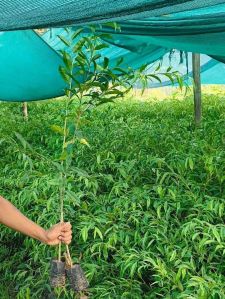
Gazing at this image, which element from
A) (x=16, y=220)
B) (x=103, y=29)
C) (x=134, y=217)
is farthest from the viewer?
(x=103, y=29)

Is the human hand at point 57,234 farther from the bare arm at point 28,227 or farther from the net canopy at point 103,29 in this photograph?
the net canopy at point 103,29

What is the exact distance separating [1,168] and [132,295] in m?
1.68

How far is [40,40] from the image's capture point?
128 inches

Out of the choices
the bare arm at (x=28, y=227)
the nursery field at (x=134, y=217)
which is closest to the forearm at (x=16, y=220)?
the bare arm at (x=28, y=227)

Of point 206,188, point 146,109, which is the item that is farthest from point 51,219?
point 146,109

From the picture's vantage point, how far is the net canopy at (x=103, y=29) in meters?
1.49

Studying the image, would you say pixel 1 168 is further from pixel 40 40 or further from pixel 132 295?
pixel 132 295

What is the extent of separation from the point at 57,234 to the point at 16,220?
13 centimetres

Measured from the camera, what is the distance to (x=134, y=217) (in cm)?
215

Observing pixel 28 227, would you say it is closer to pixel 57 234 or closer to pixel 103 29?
pixel 57 234

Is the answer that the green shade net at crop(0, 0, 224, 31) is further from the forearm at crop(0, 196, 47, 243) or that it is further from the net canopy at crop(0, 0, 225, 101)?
the forearm at crop(0, 196, 47, 243)

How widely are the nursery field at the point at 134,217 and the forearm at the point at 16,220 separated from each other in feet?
1.32

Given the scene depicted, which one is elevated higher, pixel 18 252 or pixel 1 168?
pixel 1 168

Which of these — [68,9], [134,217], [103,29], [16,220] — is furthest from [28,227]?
[103,29]
